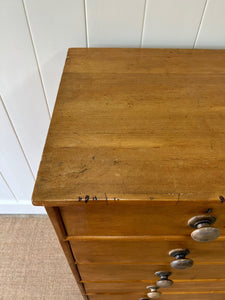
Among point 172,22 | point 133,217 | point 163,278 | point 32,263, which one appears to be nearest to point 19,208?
point 32,263

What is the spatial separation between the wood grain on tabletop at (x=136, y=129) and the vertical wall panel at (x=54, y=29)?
7cm

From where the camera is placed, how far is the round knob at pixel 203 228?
41 centimetres

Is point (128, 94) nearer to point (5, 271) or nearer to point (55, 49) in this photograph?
point (55, 49)

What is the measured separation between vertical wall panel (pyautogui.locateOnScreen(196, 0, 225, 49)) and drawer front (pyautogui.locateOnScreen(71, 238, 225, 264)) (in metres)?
0.53

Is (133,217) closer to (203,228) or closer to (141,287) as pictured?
(203,228)

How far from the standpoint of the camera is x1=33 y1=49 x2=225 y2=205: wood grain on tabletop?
362mm

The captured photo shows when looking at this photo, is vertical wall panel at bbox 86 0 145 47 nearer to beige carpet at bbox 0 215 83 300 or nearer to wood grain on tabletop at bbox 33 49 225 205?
wood grain on tabletop at bbox 33 49 225 205

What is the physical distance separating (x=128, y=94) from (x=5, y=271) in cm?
103

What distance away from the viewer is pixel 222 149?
406mm

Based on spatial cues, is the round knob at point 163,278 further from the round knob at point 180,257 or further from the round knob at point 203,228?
the round knob at point 203,228

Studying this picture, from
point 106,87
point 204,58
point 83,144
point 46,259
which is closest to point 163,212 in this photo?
point 83,144

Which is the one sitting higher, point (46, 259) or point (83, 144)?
point (83, 144)

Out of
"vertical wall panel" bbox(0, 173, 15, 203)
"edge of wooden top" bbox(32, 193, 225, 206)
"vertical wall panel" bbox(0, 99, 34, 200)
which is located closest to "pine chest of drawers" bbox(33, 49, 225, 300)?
"edge of wooden top" bbox(32, 193, 225, 206)

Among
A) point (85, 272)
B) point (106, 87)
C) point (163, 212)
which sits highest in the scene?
point (106, 87)
